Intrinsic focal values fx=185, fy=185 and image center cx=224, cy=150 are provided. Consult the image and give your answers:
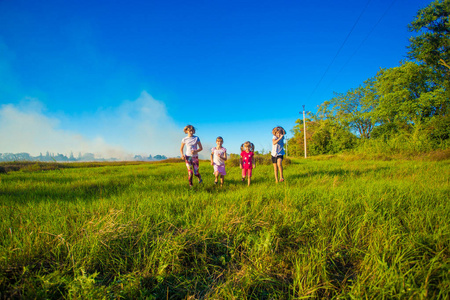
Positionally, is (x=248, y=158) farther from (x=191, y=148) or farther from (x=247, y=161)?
(x=191, y=148)

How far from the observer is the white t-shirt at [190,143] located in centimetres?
664

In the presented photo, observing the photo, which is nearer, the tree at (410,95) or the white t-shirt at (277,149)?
the white t-shirt at (277,149)

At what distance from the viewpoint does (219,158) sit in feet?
22.1

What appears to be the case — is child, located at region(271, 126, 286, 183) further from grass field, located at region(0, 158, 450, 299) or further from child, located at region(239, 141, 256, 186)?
grass field, located at region(0, 158, 450, 299)

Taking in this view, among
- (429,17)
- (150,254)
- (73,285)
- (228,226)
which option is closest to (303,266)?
(228,226)

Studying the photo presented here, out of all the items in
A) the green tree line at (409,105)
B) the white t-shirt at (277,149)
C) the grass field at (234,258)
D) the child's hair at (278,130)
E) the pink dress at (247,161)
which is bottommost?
the grass field at (234,258)

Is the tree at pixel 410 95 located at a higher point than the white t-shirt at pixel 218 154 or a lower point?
higher

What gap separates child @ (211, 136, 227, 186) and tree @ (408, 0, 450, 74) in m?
27.6

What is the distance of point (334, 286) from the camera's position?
170 centimetres

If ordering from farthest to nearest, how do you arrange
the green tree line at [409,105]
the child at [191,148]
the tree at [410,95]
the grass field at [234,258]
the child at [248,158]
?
the tree at [410,95] < the green tree line at [409,105] < the child at [248,158] < the child at [191,148] < the grass field at [234,258]

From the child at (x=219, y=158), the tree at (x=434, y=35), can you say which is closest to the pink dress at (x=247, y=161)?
the child at (x=219, y=158)

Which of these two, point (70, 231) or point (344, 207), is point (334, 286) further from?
point (70, 231)

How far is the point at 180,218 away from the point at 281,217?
166cm

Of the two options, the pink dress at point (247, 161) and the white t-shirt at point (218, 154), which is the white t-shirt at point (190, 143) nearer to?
the white t-shirt at point (218, 154)
